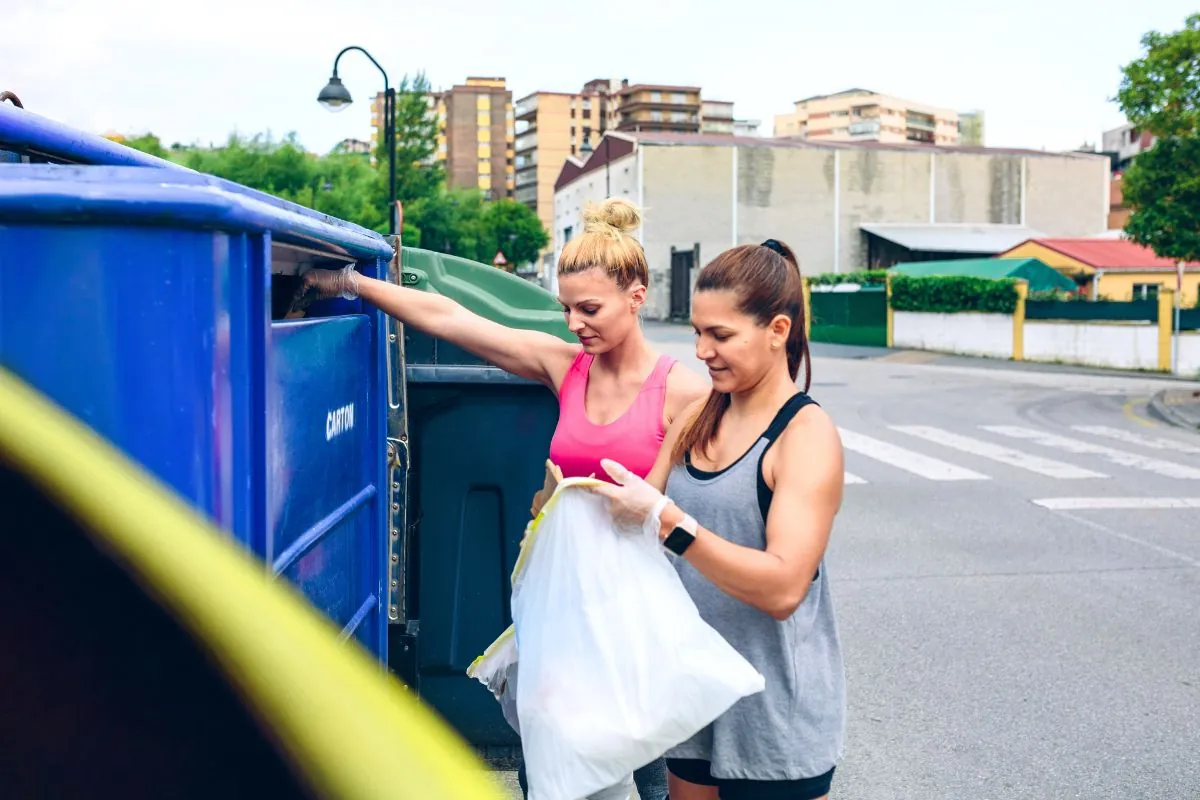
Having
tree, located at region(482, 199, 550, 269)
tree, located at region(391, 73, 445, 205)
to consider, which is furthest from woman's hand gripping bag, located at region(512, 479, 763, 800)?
tree, located at region(482, 199, 550, 269)

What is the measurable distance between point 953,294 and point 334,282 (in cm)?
2997

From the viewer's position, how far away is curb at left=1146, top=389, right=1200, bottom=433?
1558 cm

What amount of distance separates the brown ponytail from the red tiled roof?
4180 cm

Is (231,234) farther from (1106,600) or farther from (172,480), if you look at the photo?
(1106,600)

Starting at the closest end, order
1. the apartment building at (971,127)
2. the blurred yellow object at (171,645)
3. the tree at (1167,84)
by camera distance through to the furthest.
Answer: the blurred yellow object at (171,645)
the tree at (1167,84)
the apartment building at (971,127)

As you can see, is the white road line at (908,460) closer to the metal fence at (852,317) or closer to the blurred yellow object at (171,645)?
the blurred yellow object at (171,645)

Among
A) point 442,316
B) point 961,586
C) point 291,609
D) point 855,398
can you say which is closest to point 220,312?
point 291,609

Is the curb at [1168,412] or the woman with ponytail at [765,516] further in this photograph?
the curb at [1168,412]

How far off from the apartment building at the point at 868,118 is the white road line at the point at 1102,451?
116 meters

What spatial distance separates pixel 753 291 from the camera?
2479 millimetres

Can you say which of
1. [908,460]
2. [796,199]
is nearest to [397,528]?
[908,460]

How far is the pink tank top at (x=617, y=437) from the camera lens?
293cm

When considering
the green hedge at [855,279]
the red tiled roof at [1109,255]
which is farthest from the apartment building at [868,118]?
the green hedge at [855,279]

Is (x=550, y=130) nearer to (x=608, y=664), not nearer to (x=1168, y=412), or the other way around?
(x=1168, y=412)
